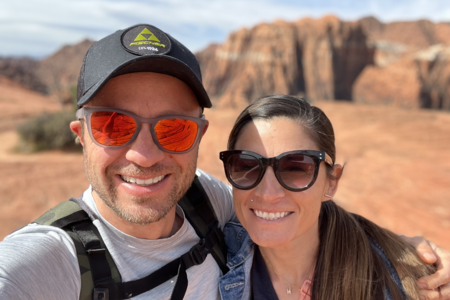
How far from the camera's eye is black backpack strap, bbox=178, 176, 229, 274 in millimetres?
2027

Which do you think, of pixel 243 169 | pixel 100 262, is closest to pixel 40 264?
pixel 100 262

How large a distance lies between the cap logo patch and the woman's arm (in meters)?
1.96

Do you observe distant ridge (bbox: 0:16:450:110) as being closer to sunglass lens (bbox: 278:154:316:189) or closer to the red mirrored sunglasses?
the red mirrored sunglasses

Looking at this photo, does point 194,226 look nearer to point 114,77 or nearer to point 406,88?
point 114,77

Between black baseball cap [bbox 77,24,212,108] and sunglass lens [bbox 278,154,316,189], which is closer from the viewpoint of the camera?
black baseball cap [bbox 77,24,212,108]

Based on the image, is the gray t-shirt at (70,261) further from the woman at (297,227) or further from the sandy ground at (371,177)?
the sandy ground at (371,177)

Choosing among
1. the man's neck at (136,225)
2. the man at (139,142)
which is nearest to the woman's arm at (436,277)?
the man at (139,142)

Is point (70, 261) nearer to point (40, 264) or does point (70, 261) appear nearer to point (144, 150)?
point (40, 264)

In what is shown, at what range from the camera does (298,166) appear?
183 centimetres

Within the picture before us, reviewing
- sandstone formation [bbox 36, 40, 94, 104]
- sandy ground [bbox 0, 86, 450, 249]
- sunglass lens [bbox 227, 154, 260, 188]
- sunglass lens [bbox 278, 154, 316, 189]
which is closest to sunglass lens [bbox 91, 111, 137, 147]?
sunglass lens [bbox 227, 154, 260, 188]

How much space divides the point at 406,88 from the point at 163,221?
1329 inches

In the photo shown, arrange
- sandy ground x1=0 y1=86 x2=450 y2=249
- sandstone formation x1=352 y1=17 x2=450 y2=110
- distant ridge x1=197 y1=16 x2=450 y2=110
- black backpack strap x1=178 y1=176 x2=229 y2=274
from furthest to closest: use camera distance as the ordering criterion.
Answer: distant ridge x1=197 y1=16 x2=450 y2=110 < sandstone formation x1=352 y1=17 x2=450 y2=110 < sandy ground x1=0 y1=86 x2=450 y2=249 < black backpack strap x1=178 y1=176 x2=229 y2=274

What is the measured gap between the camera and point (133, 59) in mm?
1647

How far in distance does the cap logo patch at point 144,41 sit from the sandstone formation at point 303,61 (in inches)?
1414
